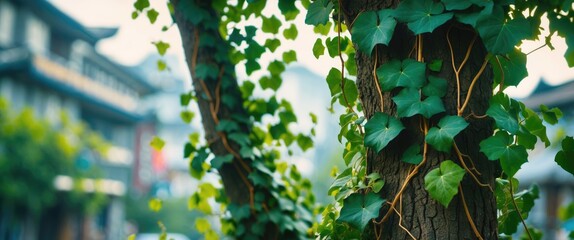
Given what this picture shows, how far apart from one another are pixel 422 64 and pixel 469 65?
0.11 meters

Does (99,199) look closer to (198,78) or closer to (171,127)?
(198,78)

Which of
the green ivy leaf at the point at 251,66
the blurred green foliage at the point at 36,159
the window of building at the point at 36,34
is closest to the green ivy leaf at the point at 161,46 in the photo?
the green ivy leaf at the point at 251,66

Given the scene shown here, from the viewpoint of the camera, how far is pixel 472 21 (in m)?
1.21

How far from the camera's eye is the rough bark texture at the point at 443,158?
50.7 inches

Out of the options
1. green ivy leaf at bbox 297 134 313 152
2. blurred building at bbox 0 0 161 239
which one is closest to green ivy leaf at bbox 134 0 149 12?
green ivy leaf at bbox 297 134 313 152

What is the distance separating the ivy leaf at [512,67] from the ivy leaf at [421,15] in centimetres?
17

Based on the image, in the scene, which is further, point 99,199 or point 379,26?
point 99,199

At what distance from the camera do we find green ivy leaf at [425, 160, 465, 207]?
1210mm

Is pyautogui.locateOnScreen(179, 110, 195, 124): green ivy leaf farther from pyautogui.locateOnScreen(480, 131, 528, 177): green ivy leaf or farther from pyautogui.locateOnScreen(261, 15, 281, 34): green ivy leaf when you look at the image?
pyautogui.locateOnScreen(480, 131, 528, 177): green ivy leaf

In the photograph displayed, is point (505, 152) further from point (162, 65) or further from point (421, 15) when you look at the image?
point (162, 65)

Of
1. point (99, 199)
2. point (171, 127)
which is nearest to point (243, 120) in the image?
point (99, 199)

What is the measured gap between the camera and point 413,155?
130cm

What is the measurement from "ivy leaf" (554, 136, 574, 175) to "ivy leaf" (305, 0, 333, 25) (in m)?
0.56

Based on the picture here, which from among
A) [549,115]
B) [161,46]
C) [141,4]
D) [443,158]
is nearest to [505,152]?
[443,158]
